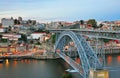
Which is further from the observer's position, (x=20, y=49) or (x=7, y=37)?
(x=7, y=37)

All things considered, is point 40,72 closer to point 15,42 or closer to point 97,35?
point 97,35

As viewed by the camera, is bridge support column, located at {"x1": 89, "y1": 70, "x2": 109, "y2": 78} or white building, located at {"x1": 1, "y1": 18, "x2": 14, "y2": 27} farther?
white building, located at {"x1": 1, "y1": 18, "x2": 14, "y2": 27}

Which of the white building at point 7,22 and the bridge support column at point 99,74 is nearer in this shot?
the bridge support column at point 99,74

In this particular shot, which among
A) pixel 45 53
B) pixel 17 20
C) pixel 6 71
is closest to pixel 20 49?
pixel 45 53

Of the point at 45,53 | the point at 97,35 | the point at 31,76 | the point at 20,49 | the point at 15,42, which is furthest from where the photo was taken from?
the point at 15,42

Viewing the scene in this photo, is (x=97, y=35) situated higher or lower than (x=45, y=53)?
higher

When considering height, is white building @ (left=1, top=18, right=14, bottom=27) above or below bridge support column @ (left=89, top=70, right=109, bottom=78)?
above

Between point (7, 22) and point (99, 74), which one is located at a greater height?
point (7, 22)

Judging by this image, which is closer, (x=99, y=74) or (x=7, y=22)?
(x=99, y=74)

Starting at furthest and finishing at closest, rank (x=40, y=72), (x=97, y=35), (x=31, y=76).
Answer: (x=40, y=72), (x=31, y=76), (x=97, y=35)

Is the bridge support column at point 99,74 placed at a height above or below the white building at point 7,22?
below
